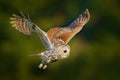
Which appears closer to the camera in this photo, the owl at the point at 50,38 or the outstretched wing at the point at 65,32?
the owl at the point at 50,38

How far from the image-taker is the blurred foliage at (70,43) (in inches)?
598

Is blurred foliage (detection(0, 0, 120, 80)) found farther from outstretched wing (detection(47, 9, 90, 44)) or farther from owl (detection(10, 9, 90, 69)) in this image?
owl (detection(10, 9, 90, 69))

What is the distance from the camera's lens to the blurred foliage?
49.9ft

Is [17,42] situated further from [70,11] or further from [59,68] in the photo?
[70,11]

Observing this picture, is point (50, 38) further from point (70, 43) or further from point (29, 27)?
point (70, 43)

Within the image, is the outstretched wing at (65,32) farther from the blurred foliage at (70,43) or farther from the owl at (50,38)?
the blurred foliage at (70,43)

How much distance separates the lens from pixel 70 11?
16906 mm

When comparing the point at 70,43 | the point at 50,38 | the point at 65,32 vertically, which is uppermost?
the point at 70,43

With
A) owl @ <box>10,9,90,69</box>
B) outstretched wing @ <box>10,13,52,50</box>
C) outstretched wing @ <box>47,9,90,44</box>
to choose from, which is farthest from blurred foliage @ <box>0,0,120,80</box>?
outstretched wing @ <box>10,13,52,50</box>

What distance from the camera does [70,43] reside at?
15375 millimetres

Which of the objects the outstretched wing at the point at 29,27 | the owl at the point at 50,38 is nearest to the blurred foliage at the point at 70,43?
the owl at the point at 50,38

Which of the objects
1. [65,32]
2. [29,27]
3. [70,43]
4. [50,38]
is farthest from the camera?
[70,43]

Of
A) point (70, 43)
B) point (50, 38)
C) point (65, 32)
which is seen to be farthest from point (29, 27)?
point (70, 43)

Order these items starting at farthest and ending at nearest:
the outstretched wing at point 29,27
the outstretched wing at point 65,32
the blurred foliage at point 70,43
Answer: the blurred foliage at point 70,43 < the outstretched wing at point 65,32 < the outstretched wing at point 29,27
